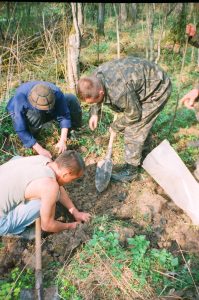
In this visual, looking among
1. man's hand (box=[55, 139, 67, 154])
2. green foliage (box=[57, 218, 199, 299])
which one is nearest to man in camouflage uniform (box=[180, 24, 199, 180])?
green foliage (box=[57, 218, 199, 299])

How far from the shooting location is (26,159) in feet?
9.54

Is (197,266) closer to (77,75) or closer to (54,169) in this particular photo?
(54,169)

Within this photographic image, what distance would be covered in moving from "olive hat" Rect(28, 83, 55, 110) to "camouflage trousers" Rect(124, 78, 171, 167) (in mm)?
923

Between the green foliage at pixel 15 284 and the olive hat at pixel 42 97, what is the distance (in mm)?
1674

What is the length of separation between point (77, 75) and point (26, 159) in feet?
8.50

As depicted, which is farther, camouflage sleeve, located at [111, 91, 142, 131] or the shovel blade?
the shovel blade

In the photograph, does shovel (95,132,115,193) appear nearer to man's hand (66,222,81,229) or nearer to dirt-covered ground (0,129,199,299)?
dirt-covered ground (0,129,199,299)

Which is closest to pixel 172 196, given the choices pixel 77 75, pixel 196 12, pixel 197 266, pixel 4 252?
pixel 197 266

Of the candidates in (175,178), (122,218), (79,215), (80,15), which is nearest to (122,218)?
(122,218)

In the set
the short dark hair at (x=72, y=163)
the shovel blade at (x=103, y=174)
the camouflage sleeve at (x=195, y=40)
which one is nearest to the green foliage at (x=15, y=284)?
the short dark hair at (x=72, y=163)

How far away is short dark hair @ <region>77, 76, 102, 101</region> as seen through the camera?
10.5 feet

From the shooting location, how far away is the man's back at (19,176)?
2775 millimetres

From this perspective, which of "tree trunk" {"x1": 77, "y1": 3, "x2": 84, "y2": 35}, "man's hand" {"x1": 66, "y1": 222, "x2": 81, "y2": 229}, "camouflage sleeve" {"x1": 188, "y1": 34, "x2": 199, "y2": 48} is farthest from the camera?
"tree trunk" {"x1": 77, "y1": 3, "x2": 84, "y2": 35}

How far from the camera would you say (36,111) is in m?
3.80
